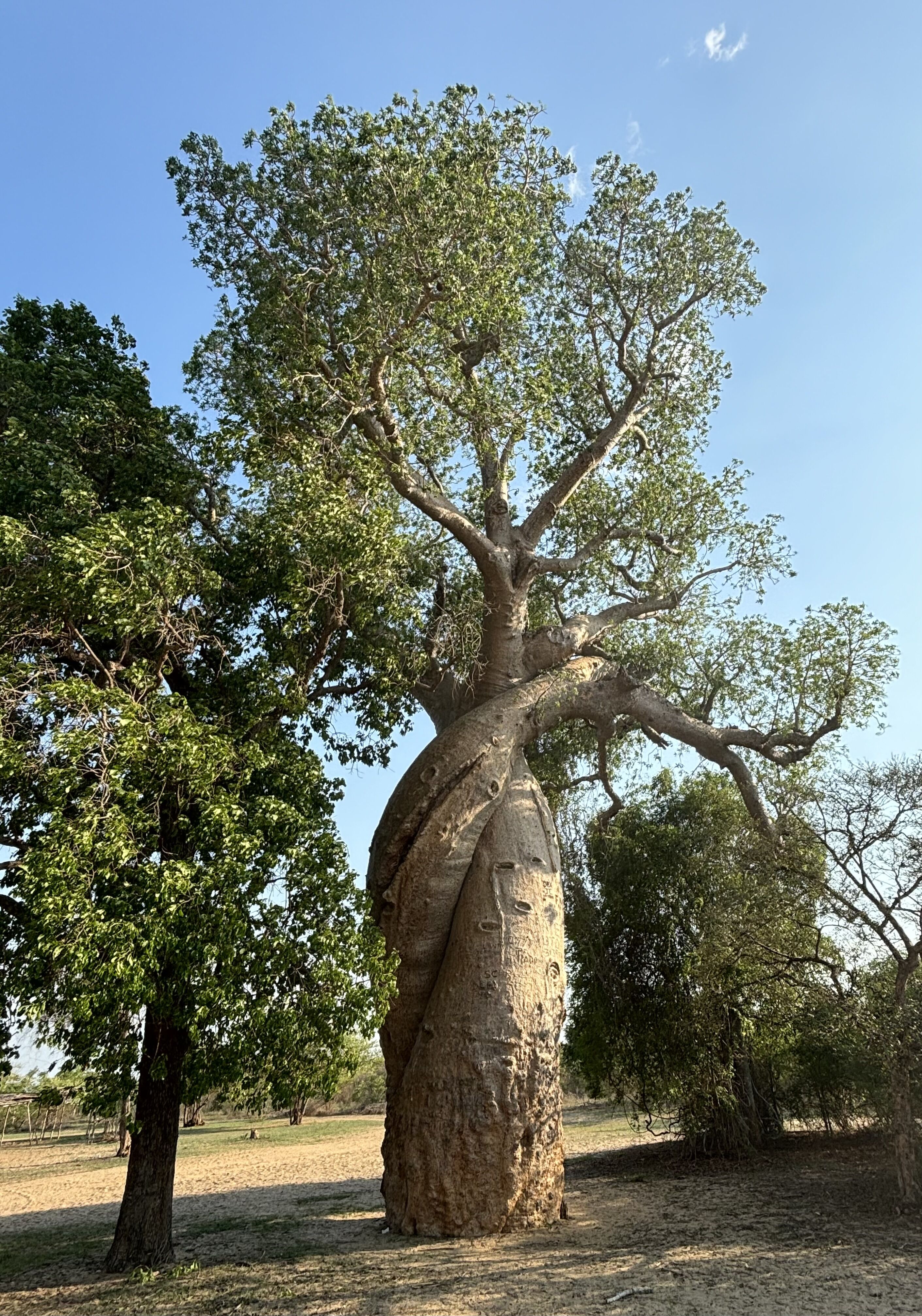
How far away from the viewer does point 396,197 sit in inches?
338

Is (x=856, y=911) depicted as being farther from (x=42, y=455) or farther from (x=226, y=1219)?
(x=42, y=455)

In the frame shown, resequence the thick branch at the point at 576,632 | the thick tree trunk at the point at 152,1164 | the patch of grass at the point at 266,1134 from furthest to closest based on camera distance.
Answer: the patch of grass at the point at 266,1134 → the thick branch at the point at 576,632 → the thick tree trunk at the point at 152,1164

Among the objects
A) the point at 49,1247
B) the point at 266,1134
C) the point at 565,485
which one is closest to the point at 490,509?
the point at 565,485

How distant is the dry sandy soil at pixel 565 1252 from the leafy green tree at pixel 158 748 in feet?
3.45

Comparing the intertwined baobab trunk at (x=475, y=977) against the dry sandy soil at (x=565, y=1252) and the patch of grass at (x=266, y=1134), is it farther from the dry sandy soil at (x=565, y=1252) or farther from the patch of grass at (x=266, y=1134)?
the patch of grass at (x=266, y=1134)

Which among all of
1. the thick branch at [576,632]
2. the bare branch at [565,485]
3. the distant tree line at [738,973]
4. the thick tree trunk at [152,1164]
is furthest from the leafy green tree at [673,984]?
the thick tree trunk at [152,1164]

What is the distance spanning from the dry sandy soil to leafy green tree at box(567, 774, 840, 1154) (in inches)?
34.7

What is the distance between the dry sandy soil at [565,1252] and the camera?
19.1 ft

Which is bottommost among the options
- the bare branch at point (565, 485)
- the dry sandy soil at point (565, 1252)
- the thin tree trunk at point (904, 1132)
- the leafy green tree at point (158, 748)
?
the dry sandy soil at point (565, 1252)

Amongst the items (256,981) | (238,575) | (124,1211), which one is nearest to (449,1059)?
(256,981)

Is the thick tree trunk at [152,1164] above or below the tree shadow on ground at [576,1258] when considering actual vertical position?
above

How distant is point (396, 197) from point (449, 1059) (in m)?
8.24

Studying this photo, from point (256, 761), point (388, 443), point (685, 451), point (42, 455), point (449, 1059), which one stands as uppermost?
point (685, 451)

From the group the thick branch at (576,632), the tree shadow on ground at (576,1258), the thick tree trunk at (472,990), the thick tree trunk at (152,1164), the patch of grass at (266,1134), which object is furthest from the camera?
the patch of grass at (266,1134)
